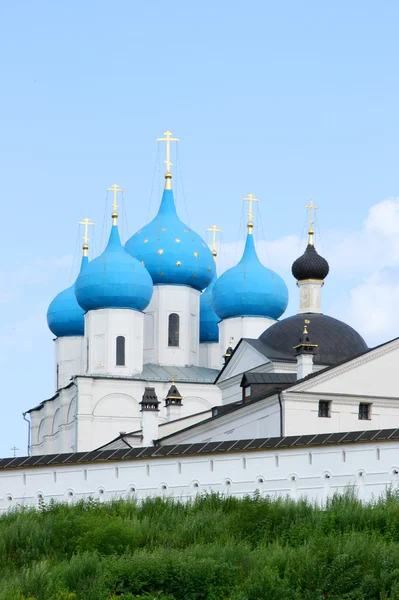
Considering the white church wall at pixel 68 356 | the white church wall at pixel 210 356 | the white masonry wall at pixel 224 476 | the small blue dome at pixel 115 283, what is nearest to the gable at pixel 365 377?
the white masonry wall at pixel 224 476

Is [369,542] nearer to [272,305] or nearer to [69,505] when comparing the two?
[69,505]

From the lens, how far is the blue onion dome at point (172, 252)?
50500 millimetres

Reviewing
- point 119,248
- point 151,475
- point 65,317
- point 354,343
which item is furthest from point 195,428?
point 65,317

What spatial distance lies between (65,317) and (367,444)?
27665 mm

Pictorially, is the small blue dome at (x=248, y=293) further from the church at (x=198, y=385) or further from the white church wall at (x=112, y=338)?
the white church wall at (x=112, y=338)

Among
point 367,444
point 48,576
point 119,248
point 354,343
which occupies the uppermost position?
point 119,248

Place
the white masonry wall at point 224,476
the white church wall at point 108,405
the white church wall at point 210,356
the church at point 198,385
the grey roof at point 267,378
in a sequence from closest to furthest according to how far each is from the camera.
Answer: the white masonry wall at point 224,476
the church at point 198,385
the grey roof at point 267,378
the white church wall at point 108,405
the white church wall at point 210,356

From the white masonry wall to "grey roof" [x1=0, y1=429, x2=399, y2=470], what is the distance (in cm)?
7

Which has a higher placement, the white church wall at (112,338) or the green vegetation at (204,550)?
the white church wall at (112,338)

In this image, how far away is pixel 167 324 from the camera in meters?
50.5

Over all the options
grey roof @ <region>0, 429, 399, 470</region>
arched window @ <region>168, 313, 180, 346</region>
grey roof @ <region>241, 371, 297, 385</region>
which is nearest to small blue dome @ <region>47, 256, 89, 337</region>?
arched window @ <region>168, 313, 180, 346</region>

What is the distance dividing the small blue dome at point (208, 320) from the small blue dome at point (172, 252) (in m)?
1.64

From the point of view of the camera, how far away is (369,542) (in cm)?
2245

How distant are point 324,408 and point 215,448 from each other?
22.2ft
